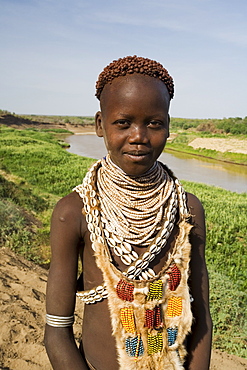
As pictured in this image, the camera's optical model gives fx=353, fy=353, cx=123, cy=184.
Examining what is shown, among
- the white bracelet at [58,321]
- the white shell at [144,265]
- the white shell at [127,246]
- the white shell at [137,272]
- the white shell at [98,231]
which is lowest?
the white bracelet at [58,321]

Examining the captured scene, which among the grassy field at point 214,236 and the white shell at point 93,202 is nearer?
the white shell at point 93,202

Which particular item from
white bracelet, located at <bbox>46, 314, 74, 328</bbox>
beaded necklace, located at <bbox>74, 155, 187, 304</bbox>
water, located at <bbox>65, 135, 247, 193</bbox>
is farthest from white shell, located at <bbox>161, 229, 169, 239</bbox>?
water, located at <bbox>65, 135, 247, 193</bbox>

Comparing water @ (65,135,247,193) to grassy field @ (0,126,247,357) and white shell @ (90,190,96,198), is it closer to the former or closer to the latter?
grassy field @ (0,126,247,357)

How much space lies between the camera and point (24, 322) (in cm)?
397

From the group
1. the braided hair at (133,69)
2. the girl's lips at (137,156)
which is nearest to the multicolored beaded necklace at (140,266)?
the girl's lips at (137,156)

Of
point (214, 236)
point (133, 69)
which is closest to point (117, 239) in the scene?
point (133, 69)

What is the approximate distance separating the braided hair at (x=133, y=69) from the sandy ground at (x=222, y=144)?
3532 cm

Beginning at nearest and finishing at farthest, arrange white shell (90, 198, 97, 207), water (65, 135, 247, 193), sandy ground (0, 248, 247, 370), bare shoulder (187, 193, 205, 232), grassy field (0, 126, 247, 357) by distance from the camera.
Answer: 1. white shell (90, 198, 97, 207)
2. bare shoulder (187, 193, 205, 232)
3. sandy ground (0, 248, 247, 370)
4. grassy field (0, 126, 247, 357)
5. water (65, 135, 247, 193)

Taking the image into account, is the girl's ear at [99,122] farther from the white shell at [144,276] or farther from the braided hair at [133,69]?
the white shell at [144,276]

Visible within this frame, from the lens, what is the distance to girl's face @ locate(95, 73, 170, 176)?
1243 millimetres

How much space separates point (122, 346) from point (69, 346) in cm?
19

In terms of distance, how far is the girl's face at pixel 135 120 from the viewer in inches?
48.9

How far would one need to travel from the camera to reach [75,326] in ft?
13.5

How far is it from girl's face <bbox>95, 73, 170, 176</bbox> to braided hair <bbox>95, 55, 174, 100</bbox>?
0.02 m
